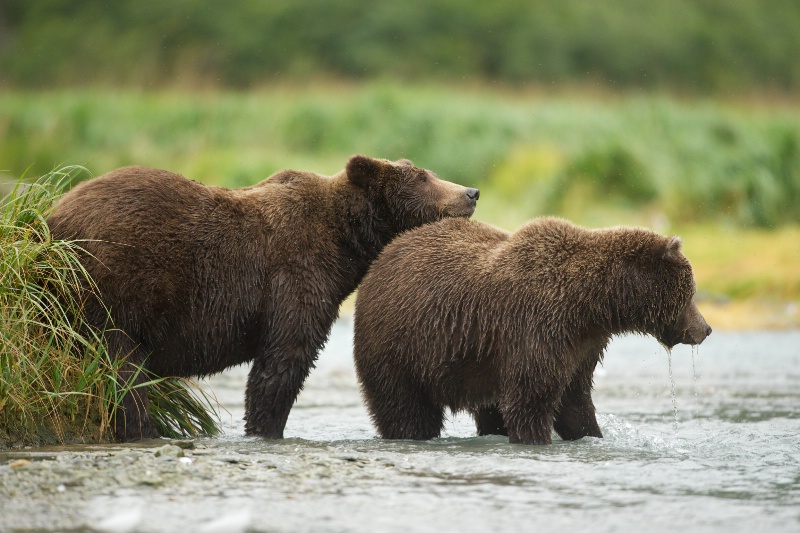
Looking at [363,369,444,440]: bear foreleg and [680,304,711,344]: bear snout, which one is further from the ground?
[680,304,711,344]: bear snout

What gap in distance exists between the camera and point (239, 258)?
282 inches

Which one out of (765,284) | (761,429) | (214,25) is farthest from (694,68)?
(761,429)

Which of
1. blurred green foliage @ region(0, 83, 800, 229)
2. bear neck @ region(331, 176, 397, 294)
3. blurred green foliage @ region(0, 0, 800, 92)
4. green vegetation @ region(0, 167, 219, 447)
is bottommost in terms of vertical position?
green vegetation @ region(0, 167, 219, 447)

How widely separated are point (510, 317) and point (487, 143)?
14.4m

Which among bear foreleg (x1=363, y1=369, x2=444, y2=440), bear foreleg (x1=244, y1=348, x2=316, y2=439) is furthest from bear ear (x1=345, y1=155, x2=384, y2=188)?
bear foreleg (x1=363, y1=369, x2=444, y2=440)

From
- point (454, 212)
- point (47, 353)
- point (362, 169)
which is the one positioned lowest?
point (47, 353)

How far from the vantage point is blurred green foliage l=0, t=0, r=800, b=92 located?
1380 inches

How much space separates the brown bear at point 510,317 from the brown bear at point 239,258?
0.31 m

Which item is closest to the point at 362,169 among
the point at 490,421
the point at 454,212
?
the point at 454,212

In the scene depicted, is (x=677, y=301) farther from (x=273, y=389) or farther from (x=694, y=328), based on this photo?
(x=273, y=389)

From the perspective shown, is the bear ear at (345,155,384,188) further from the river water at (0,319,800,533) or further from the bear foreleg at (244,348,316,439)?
the river water at (0,319,800,533)

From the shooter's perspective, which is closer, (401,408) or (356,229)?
(401,408)

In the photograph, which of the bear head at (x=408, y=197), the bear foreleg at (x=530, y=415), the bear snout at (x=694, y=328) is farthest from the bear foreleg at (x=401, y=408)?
the bear snout at (x=694, y=328)

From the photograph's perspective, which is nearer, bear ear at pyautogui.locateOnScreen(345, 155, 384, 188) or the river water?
the river water
